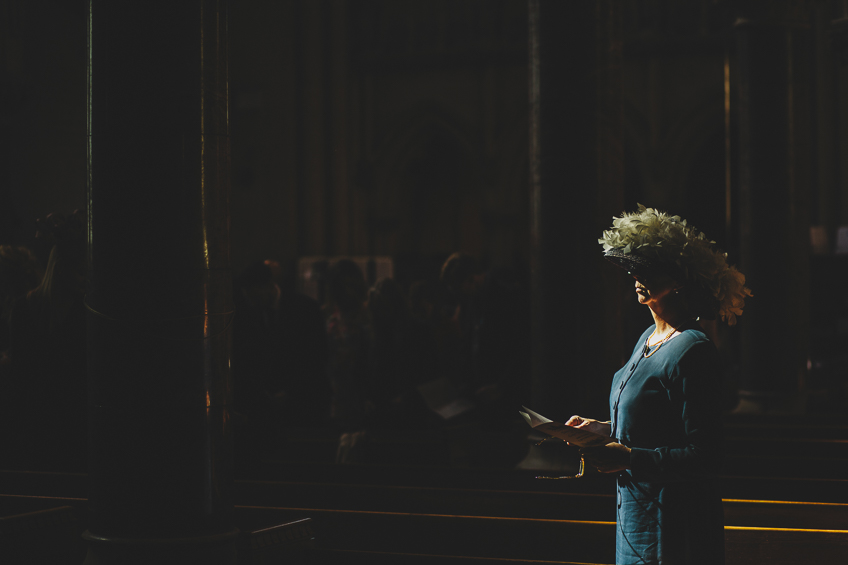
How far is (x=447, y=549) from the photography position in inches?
150

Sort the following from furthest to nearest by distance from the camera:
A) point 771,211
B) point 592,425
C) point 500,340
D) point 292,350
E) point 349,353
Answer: point 771,211
point 349,353
point 292,350
point 500,340
point 592,425

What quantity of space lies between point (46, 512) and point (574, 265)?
275 centimetres

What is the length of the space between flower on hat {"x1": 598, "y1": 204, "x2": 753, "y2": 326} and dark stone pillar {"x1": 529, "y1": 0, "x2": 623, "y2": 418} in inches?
94.4

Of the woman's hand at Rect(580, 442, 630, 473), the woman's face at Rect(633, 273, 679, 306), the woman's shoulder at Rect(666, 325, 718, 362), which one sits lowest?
the woman's hand at Rect(580, 442, 630, 473)

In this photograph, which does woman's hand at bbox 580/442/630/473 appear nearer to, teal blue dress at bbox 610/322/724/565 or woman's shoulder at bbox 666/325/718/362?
teal blue dress at bbox 610/322/724/565

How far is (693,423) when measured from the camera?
2113 millimetres

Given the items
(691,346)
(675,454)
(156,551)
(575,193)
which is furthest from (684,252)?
(575,193)

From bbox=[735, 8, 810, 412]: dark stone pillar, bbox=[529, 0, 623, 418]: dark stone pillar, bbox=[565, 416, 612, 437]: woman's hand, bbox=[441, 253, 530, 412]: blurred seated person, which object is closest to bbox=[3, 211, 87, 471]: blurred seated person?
bbox=[441, 253, 530, 412]: blurred seated person

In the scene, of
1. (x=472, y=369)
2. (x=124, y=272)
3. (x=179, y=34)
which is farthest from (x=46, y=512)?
(x=472, y=369)

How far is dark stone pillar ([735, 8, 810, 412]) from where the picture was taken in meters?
7.68

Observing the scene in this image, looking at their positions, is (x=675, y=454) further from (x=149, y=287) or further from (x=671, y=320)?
(x=149, y=287)

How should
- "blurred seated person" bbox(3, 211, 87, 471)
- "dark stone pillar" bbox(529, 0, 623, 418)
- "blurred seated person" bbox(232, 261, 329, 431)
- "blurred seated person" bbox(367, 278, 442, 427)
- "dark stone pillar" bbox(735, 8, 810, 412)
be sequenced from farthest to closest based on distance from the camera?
"dark stone pillar" bbox(735, 8, 810, 412) → "blurred seated person" bbox(367, 278, 442, 427) → "blurred seated person" bbox(232, 261, 329, 431) → "dark stone pillar" bbox(529, 0, 623, 418) → "blurred seated person" bbox(3, 211, 87, 471)

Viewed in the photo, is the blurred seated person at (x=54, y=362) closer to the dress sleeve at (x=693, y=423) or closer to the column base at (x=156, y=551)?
the column base at (x=156, y=551)

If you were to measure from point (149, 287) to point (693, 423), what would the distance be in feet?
5.43
